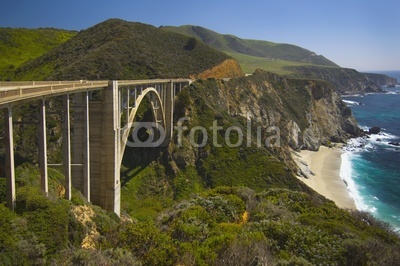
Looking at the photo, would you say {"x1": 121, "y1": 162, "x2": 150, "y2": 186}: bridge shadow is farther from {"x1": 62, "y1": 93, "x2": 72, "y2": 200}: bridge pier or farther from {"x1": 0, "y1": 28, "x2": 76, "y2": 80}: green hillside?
{"x1": 0, "y1": 28, "x2": 76, "y2": 80}: green hillside

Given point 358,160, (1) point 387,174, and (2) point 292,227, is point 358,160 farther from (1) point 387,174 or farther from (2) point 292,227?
(2) point 292,227

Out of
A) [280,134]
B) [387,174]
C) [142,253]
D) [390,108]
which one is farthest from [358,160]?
[390,108]

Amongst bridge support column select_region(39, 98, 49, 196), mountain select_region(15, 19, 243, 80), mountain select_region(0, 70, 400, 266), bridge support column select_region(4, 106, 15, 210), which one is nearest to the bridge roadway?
bridge support column select_region(39, 98, 49, 196)

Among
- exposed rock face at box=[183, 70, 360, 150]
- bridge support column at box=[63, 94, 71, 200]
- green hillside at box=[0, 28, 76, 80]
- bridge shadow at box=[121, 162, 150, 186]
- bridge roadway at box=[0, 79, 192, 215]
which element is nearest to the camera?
bridge support column at box=[63, 94, 71, 200]

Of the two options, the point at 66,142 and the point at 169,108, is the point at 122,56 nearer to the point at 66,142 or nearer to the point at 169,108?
the point at 169,108

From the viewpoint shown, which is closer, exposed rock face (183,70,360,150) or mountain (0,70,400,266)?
mountain (0,70,400,266)

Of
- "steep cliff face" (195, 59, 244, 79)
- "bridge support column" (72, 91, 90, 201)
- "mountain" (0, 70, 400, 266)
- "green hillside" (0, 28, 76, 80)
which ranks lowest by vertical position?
"mountain" (0, 70, 400, 266)
